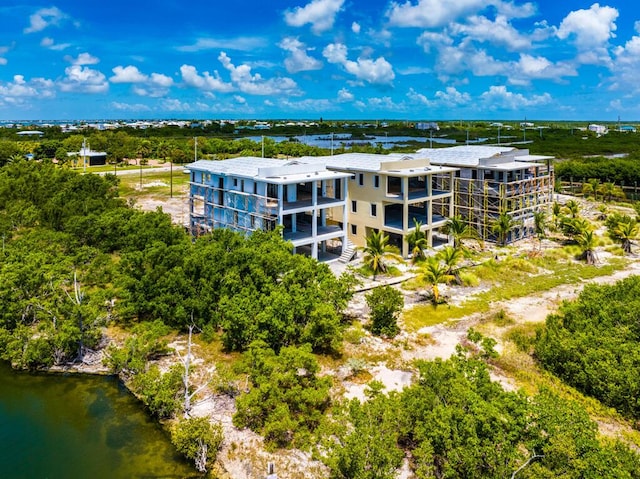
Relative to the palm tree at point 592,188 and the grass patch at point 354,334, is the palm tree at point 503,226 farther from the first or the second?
the palm tree at point 592,188

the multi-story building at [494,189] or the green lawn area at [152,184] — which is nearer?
the multi-story building at [494,189]

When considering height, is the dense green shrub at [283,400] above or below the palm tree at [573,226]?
below

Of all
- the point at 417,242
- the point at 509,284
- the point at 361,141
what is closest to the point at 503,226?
the point at 509,284

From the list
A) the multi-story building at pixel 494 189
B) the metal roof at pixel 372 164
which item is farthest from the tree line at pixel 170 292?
the multi-story building at pixel 494 189

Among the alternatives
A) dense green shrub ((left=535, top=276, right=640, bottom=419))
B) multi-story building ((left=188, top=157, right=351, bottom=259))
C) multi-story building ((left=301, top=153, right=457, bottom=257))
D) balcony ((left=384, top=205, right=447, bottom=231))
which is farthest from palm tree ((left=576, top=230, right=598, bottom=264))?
multi-story building ((left=188, top=157, right=351, bottom=259))

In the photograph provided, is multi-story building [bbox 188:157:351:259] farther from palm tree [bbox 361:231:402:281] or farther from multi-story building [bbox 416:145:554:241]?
multi-story building [bbox 416:145:554:241]

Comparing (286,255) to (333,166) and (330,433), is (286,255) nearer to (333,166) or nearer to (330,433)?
(330,433)
